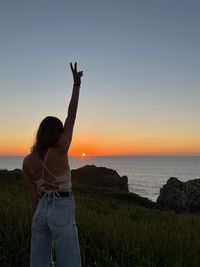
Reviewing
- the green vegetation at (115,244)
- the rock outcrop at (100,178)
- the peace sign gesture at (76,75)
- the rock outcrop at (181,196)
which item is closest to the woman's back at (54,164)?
the peace sign gesture at (76,75)

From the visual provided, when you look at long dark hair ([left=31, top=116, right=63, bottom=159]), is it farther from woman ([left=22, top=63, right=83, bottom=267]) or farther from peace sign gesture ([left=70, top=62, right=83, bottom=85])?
peace sign gesture ([left=70, top=62, right=83, bottom=85])

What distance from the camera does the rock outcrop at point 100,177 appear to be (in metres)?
51.7

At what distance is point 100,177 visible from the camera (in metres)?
53.2

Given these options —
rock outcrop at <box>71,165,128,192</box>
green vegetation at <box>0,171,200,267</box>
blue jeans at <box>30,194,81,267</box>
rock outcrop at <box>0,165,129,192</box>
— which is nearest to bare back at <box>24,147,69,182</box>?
blue jeans at <box>30,194,81,267</box>

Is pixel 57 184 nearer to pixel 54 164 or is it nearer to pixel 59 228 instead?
pixel 54 164

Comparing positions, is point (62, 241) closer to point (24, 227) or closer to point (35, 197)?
point (35, 197)

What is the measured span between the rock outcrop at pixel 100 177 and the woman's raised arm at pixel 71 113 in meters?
45.3

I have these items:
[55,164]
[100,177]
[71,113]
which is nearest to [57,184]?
[55,164]

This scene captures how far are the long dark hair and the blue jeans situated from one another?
55 cm

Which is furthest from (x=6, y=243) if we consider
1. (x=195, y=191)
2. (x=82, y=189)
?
(x=195, y=191)

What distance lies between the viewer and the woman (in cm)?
529

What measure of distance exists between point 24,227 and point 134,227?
8.99 ft

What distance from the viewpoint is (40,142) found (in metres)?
5.45

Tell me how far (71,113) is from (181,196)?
39.0 m
